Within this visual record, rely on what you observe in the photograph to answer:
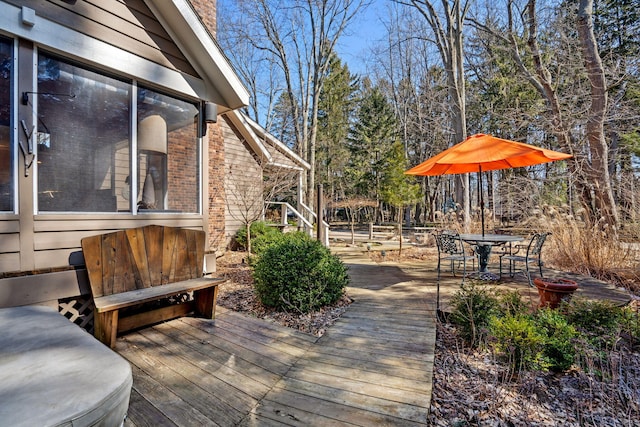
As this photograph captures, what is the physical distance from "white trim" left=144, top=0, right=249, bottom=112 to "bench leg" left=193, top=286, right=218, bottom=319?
2.61m

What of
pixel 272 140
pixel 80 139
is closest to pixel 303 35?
pixel 272 140

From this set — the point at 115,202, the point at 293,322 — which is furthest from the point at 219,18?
the point at 293,322

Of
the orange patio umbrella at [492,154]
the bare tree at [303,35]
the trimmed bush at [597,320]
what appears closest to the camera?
the trimmed bush at [597,320]

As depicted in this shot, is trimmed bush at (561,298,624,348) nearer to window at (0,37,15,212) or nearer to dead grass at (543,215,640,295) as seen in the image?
dead grass at (543,215,640,295)

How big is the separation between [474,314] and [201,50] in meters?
4.48

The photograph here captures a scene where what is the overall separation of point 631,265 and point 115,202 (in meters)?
8.07

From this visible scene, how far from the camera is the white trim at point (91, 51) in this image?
8.72 ft

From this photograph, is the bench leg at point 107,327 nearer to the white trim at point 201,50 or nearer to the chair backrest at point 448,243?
the white trim at point 201,50

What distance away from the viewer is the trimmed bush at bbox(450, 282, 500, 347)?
312cm

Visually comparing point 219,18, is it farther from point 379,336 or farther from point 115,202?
point 379,336

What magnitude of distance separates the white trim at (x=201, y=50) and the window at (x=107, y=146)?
1.47 ft

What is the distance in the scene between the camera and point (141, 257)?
346 cm

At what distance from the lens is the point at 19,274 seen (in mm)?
2727

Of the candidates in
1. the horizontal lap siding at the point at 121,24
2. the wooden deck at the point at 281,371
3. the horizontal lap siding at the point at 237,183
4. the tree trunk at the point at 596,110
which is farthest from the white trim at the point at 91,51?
the tree trunk at the point at 596,110
